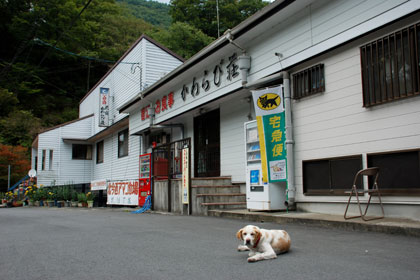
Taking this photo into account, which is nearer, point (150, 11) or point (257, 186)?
point (257, 186)

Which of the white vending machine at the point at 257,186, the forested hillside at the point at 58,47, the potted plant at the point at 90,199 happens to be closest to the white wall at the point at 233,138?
the white vending machine at the point at 257,186

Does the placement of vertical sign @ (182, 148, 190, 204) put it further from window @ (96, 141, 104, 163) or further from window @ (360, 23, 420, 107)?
window @ (96, 141, 104, 163)

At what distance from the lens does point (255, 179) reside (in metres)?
9.11

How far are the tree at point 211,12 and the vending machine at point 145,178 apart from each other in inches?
987

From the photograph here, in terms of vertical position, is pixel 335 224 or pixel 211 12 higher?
pixel 211 12

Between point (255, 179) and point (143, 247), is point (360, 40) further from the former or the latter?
point (143, 247)

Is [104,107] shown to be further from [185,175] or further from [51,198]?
[185,175]

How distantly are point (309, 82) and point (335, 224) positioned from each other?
3387mm

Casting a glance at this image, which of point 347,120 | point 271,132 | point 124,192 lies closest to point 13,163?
point 124,192

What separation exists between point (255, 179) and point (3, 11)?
37947 mm

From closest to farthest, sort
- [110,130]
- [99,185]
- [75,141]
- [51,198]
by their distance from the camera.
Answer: [99,185]
[51,198]
[110,130]
[75,141]

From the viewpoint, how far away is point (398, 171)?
21.4 ft

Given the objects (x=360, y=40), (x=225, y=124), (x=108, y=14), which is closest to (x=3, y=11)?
(x=108, y=14)

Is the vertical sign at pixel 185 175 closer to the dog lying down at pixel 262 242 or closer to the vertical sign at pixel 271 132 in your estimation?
the vertical sign at pixel 271 132
